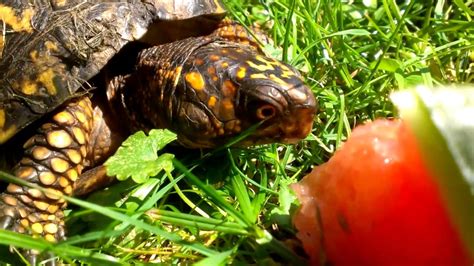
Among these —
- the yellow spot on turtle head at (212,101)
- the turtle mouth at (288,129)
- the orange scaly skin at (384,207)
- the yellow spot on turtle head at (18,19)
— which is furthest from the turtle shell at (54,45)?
the orange scaly skin at (384,207)

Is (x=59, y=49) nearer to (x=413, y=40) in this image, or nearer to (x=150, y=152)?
→ (x=150, y=152)

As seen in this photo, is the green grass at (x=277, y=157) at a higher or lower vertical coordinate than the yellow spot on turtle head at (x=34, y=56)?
lower

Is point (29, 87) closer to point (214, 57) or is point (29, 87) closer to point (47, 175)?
point (47, 175)

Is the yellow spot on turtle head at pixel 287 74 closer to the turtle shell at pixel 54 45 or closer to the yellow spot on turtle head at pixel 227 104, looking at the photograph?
the yellow spot on turtle head at pixel 227 104

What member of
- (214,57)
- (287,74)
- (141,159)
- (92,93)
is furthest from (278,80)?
(92,93)

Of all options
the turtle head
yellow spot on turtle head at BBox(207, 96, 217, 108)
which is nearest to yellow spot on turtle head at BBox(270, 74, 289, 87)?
the turtle head

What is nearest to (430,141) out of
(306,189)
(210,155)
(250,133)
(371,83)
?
(306,189)

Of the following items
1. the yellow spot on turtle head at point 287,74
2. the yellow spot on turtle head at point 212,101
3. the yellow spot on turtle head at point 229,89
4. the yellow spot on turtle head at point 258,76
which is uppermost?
the yellow spot on turtle head at point 258,76
